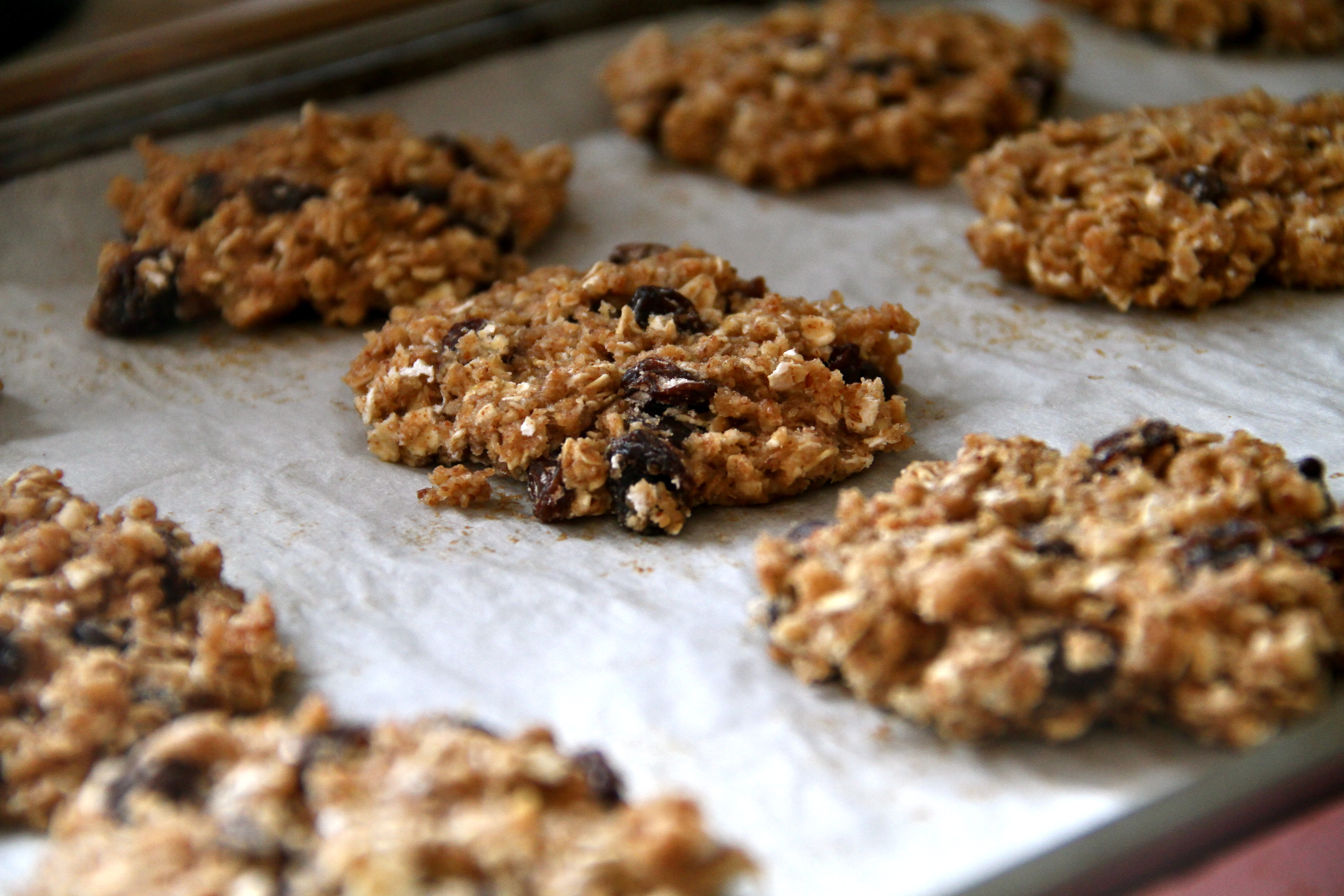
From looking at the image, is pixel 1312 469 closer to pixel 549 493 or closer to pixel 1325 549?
pixel 1325 549

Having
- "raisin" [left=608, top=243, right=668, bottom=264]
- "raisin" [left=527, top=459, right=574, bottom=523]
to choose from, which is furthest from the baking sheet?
"raisin" [left=608, top=243, right=668, bottom=264]

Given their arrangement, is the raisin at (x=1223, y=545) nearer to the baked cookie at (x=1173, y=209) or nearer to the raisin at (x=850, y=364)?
the raisin at (x=850, y=364)

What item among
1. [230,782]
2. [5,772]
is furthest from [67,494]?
[230,782]

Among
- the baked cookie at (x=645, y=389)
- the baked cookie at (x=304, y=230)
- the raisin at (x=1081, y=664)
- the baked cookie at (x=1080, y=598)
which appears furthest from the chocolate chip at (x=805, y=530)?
the baked cookie at (x=304, y=230)

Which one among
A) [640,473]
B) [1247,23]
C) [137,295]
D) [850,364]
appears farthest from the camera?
[1247,23]

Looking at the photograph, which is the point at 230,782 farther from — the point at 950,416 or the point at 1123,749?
the point at 950,416

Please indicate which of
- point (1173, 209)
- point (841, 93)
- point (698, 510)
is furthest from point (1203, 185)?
point (698, 510)

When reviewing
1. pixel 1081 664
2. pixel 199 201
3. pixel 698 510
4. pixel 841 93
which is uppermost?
pixel 841 93

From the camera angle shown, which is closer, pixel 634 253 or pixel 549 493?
pixel 549 493
